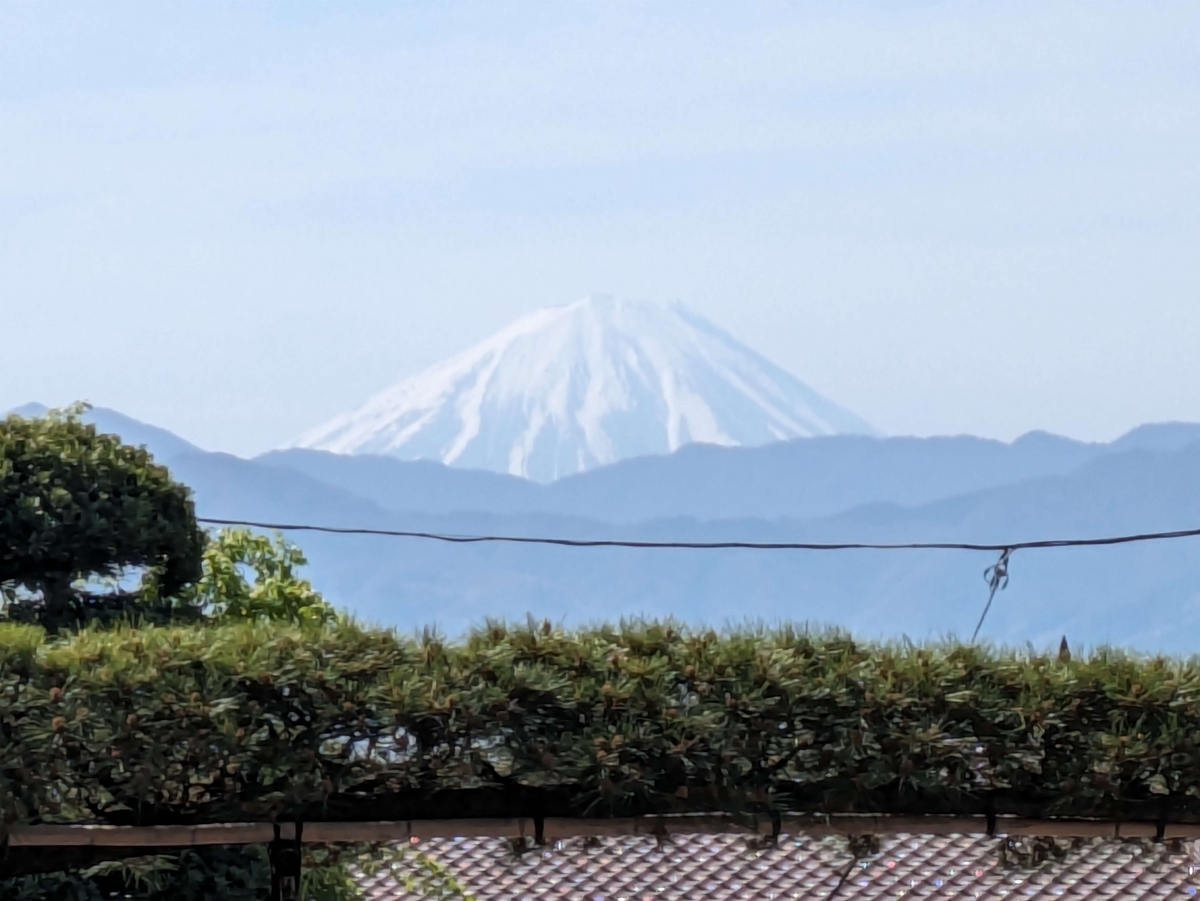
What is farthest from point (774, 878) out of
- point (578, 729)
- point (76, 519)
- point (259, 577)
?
point (578, 729)

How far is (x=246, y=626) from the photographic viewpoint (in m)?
6.60

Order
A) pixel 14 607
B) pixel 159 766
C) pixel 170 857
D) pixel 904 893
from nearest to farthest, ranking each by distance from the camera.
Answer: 1. pixel 159 766
2. pixel 170 857
3. pixel 14 607
4. pixel 904 893

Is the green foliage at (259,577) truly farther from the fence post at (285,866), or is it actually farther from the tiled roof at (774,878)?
the fence post at (285,866)

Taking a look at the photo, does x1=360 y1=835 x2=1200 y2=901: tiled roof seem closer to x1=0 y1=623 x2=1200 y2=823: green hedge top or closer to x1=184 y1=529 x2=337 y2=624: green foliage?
x1=184 y1=529 x2=337 y2=624: green foliage

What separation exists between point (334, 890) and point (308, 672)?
2.60 metres

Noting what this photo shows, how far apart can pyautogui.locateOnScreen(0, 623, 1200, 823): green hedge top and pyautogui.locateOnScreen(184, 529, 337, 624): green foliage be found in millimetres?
11865

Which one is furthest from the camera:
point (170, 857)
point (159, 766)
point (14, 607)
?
point (14, 607)

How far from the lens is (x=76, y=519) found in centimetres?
792

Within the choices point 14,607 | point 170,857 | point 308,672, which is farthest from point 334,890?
point 308,672

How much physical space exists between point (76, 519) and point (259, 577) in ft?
46.2

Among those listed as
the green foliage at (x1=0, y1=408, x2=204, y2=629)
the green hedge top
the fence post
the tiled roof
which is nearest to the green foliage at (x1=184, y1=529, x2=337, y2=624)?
the tiled roof

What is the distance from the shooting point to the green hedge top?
6.21 metres

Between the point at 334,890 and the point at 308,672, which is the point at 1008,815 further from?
the point at 334,890

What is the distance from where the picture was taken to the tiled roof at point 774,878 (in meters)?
22.1
